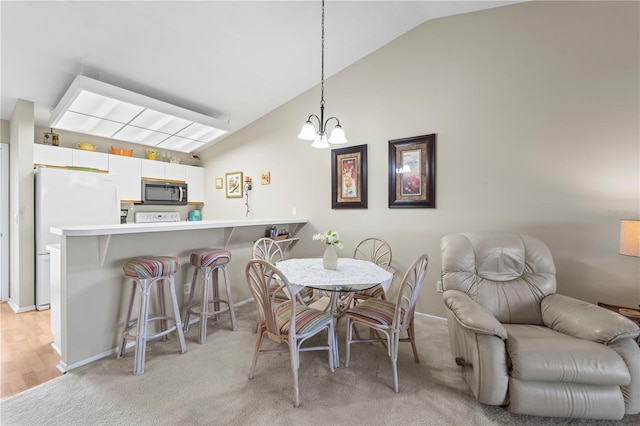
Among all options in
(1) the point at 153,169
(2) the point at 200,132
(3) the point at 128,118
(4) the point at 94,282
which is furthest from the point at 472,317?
(1) the point at 153,169

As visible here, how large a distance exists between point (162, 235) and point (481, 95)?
3.45m

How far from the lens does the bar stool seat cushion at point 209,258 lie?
251 centimetres

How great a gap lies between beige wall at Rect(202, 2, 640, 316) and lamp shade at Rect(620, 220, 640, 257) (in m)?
0.45

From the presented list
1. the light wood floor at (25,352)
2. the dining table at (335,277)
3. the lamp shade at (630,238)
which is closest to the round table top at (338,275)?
the dining table at (335,277)

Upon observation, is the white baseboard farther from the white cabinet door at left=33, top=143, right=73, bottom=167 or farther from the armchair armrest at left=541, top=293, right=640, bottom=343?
the armchair armrest at left=541, top=293, right=640, bottom=343

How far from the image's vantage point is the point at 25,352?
2271 mm

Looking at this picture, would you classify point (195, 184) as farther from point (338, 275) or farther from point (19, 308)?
point (338, 275)

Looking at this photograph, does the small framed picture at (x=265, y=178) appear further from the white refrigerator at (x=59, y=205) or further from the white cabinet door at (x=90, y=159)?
the white cabinet door at (x=90, y=159)

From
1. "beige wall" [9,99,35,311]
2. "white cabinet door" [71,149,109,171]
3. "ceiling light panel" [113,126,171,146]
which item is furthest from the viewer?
"ceiling light panel" [113,126,171,146]

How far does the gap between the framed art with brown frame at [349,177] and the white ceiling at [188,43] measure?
1.15 metres

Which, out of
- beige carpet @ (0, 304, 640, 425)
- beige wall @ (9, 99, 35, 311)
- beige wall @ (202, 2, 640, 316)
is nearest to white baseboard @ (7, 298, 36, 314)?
beige wall @ (9, 99, 35, 311)

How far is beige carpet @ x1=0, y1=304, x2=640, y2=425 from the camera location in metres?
1.56

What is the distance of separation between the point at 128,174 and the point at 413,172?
165 inches

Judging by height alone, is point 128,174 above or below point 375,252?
above
